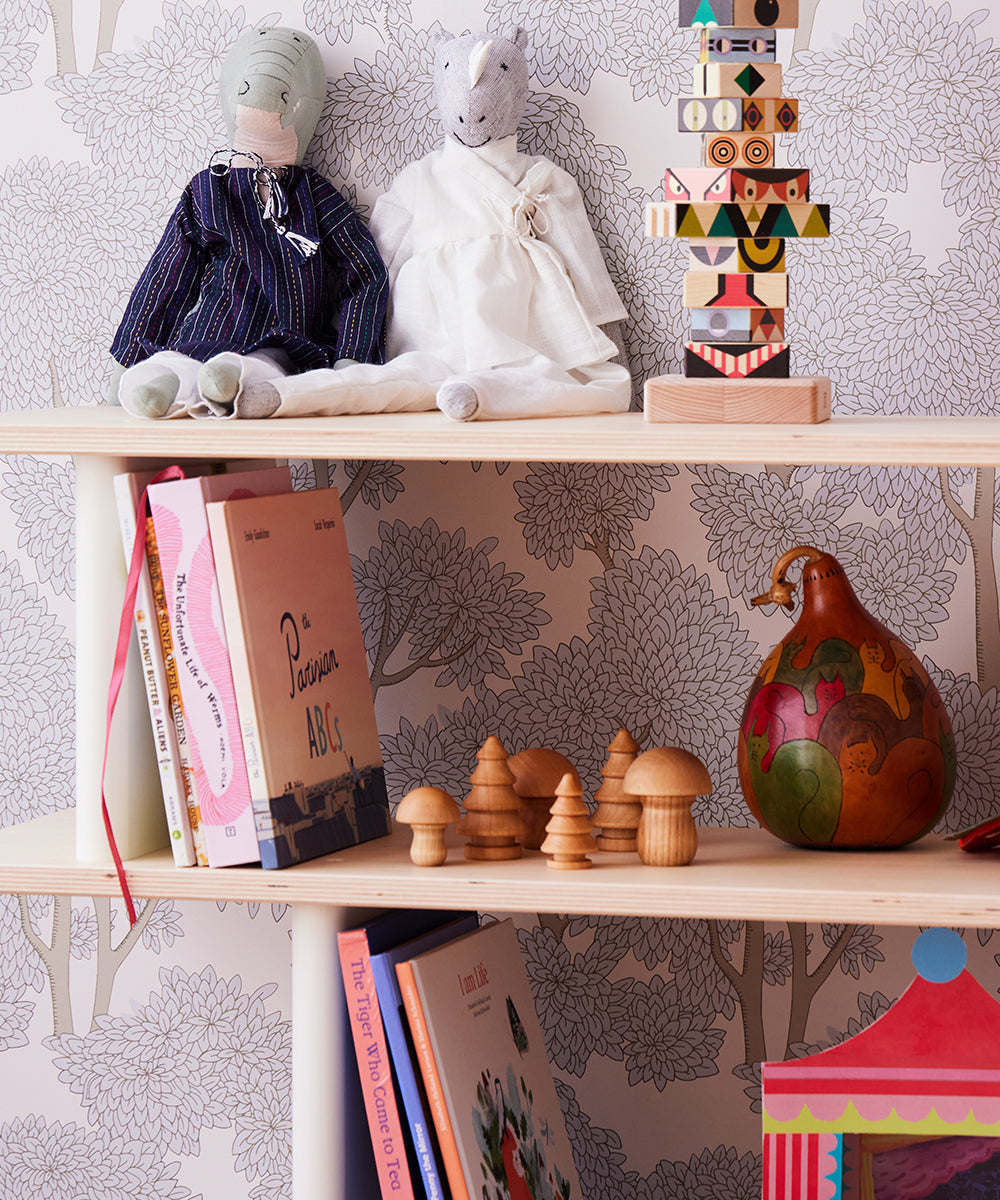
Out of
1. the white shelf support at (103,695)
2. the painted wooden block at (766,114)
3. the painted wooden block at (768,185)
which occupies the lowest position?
the white shelf support at (103,695)

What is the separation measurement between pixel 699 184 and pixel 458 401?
21cm

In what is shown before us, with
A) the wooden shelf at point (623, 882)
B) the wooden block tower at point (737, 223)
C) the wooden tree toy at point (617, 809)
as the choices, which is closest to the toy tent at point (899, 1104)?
the wooden shelf at point (623, 882)

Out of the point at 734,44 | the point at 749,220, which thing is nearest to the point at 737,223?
the point at 749,220

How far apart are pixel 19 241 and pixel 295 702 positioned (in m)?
0.55

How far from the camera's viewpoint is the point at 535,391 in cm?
100

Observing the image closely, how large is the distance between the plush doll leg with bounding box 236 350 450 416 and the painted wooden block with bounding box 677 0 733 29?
31 centimetres

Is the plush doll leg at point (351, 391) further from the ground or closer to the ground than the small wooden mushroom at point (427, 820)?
further from the ground

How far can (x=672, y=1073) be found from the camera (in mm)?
1213

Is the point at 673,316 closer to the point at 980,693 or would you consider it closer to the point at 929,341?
the point at 929,341

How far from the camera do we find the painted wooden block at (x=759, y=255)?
2.99 ft

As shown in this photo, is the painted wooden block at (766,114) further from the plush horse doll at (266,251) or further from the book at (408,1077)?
the book at (408,1077)

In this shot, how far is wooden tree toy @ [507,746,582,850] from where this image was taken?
41.3 inches

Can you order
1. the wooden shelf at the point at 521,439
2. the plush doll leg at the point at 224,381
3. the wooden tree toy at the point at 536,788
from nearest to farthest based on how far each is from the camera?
the wooden shelf at the point at 521,439 → the plush doll leg at the point at 224,381 → the wooden tree toy at the point at 536,788

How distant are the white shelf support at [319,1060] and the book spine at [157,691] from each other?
10 centimetres
